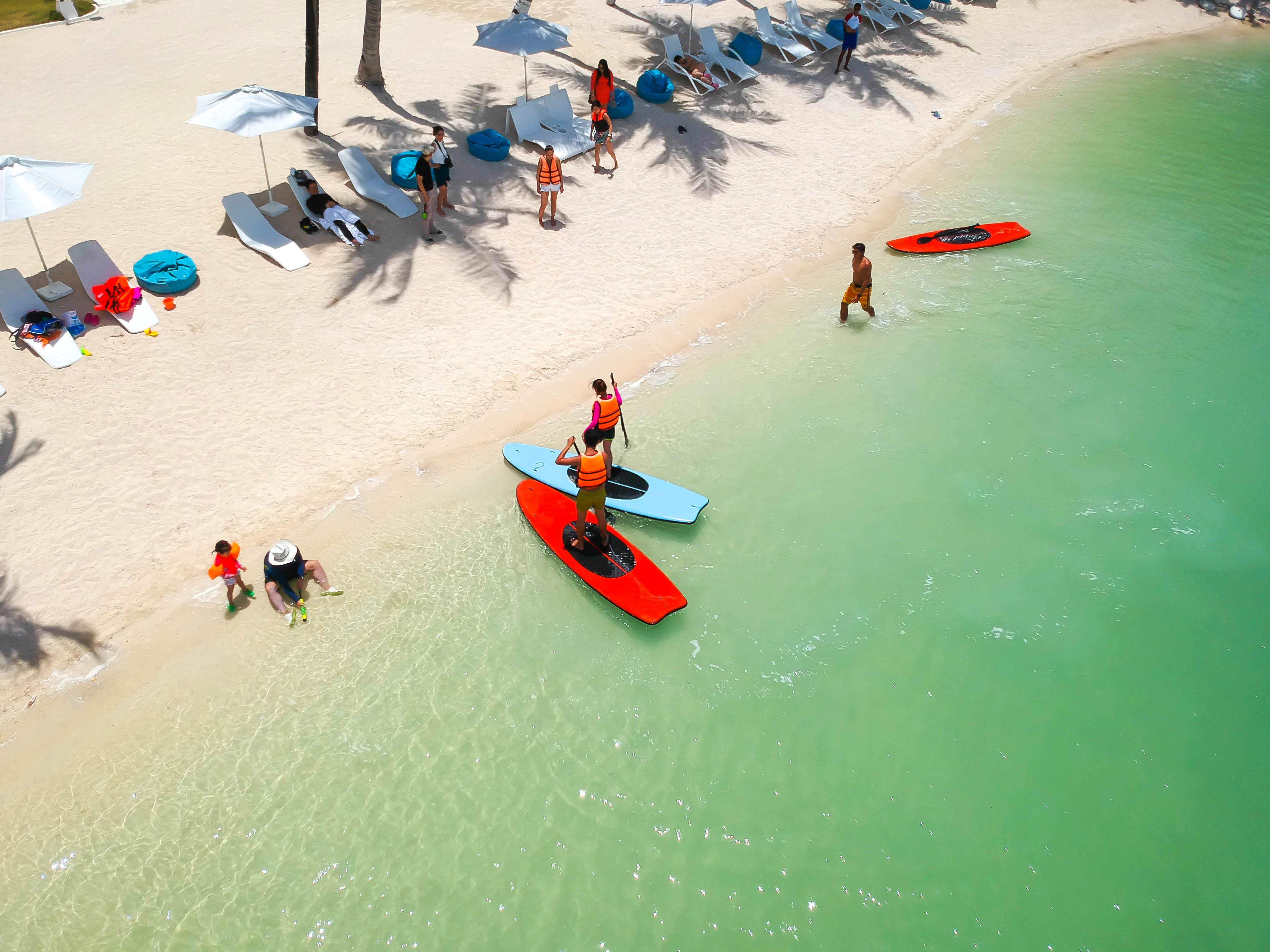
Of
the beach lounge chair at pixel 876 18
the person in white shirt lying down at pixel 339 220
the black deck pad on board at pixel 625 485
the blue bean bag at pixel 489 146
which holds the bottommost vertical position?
the black deck pad on board at pixel 625 485

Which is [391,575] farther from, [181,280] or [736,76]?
[736,76]

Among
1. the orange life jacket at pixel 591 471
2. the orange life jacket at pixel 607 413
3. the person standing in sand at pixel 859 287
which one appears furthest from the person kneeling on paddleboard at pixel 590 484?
the person standing in sand at pixel 859 287

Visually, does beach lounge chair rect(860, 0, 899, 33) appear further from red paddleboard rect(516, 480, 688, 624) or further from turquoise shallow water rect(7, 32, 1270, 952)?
red paddleboard rect(516, 480, 688, 624)

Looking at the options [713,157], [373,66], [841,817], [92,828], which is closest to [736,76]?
[713,157]

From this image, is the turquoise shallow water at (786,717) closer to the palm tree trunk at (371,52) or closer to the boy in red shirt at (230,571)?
the boy in red shirt at (230,571)

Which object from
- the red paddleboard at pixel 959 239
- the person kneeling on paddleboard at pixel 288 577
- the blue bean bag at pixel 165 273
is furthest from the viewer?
the red paddleboard at pixel 959 239

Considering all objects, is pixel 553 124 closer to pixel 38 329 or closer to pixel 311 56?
pixel 311 56

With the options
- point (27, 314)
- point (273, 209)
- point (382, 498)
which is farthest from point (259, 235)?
point (382, 498)
